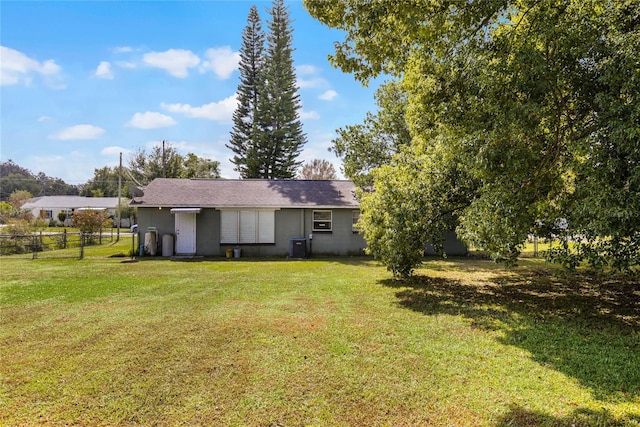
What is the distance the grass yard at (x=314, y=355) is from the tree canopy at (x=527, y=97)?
168 centimetres

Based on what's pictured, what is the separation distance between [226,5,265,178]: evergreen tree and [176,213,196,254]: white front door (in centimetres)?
1884

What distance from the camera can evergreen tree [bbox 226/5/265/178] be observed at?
3481cm

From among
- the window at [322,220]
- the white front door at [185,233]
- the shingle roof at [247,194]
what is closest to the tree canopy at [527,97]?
the window at [322,220]

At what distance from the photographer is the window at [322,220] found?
16578mm

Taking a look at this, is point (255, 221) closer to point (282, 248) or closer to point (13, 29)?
point (282, 248)

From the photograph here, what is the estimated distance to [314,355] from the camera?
4.54 meters

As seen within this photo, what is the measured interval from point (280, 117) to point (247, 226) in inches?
800

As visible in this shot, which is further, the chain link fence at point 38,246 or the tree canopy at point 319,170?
the tree canopy at point 319,170

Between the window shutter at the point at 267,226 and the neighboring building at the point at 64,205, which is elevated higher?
the neighboring building at the point at 64,205

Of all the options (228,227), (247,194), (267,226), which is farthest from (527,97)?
(247,194)

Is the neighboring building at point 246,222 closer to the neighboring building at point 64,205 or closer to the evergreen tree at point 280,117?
the evergreen tree at point 280,117

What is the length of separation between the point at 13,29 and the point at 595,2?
13.8 meters

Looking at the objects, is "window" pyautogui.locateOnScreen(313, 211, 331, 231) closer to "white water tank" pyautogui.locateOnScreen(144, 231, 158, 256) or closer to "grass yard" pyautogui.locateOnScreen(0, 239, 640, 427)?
"white water tank" pyautogui.locateOnScreen(144, 231, 158, 256)

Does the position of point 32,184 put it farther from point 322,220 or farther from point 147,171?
point 322,220
